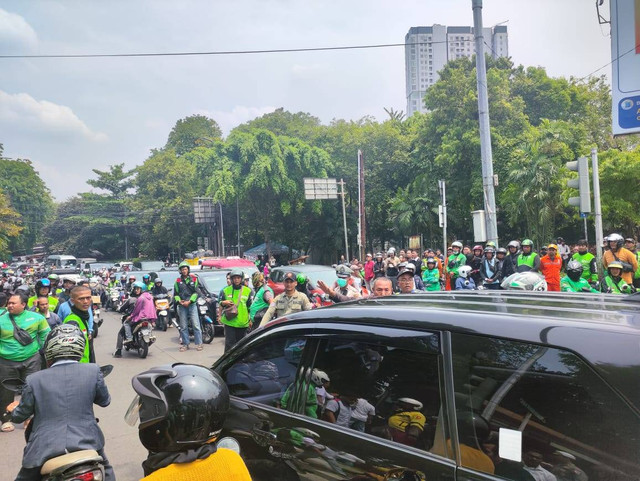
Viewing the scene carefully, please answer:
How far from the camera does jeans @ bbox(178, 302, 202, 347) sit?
11.1 meters

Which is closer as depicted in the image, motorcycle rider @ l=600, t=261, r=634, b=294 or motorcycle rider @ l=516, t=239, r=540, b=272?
motorcycle rider @ l=600, t=261, r=634, b=294

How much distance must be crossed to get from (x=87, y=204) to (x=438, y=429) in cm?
7222

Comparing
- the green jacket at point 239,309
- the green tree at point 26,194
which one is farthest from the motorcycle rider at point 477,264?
the green tree at point 26,194

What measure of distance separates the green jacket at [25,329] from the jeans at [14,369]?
43 mm

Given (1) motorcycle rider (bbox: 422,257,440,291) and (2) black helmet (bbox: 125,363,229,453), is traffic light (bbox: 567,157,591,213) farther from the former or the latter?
(2) black helmet (bbox: 125,363,229,453)

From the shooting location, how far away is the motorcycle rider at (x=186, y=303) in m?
11.0

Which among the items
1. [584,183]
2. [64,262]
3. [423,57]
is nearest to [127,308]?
[584,183]

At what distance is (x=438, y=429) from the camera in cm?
198

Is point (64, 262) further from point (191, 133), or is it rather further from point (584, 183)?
point (584, 183)

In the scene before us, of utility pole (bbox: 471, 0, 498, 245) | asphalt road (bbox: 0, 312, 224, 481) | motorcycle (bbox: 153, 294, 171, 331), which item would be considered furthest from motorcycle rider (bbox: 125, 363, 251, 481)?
motorcycle (bbox: 153, 294, 171, 331)

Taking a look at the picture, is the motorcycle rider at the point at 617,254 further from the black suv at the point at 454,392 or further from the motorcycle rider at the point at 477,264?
the black suv at the point at 454,392

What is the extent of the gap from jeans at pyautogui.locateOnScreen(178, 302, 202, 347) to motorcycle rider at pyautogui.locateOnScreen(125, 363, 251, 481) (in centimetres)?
966

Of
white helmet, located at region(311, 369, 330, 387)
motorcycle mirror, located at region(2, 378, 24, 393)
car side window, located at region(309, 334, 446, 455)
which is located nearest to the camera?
A: car side window, located at region(309, 334, 446, 455)

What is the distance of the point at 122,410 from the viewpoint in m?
6.92
